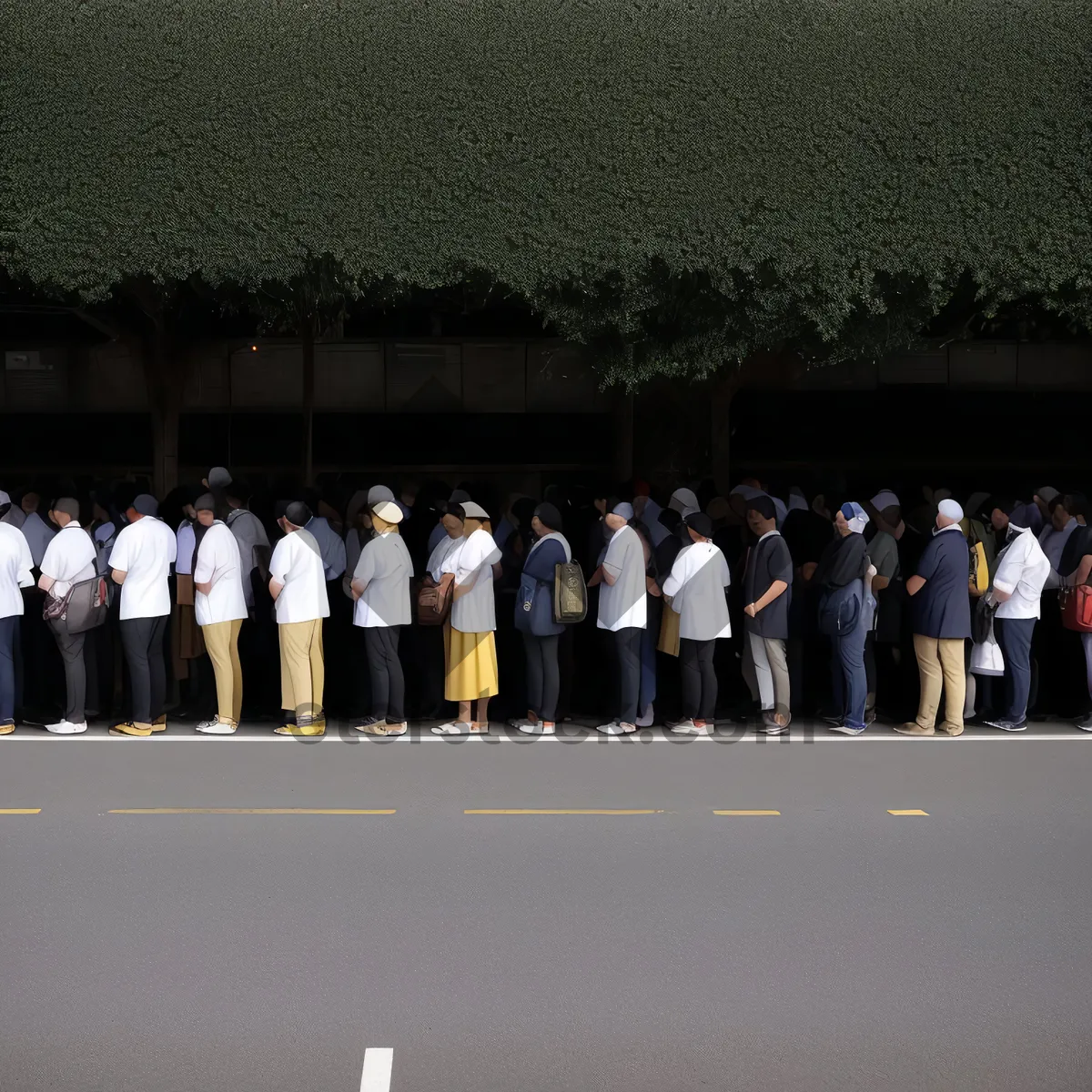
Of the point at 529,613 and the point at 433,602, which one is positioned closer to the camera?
the point at 529,613

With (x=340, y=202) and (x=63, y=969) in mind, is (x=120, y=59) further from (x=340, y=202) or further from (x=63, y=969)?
(x=63, y=969)

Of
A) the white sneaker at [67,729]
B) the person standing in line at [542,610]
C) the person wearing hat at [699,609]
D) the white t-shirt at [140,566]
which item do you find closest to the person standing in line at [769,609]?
the person wearing hat at [699,609]

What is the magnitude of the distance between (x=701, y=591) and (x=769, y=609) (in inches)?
23.4

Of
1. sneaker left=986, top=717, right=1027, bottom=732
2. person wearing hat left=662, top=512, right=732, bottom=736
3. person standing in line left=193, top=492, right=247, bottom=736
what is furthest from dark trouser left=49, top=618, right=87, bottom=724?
sneaker left=986, top=717, right=1027, bottom=732

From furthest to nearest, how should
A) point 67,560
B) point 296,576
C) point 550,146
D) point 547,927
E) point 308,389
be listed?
point 308,389 < point 550,146 < point 296,576 < point 67,560 < point 547,927

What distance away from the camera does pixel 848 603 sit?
10.0 m

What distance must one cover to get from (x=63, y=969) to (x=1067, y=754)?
7.26m

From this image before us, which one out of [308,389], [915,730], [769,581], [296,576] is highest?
[308,389]

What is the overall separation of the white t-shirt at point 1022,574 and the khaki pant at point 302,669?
17.8ft

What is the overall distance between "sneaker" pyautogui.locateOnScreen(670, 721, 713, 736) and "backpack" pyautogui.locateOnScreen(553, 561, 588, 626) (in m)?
1.28

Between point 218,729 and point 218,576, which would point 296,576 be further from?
point 218,729

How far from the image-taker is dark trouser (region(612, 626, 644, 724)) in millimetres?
10125

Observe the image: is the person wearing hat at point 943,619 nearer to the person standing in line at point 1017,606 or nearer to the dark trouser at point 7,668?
the person standing in line at point 1017,606

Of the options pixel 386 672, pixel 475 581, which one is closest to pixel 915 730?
pixel 475 581
